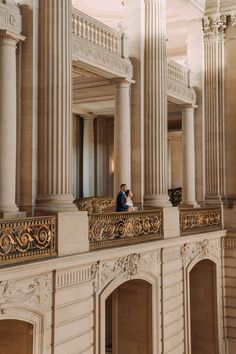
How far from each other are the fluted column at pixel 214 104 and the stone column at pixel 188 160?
2.12ft

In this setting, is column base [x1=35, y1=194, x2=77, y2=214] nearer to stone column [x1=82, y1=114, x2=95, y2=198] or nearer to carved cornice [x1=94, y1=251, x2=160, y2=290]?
carved cornice [x1=94, y1=251, x2=160, y2=290]

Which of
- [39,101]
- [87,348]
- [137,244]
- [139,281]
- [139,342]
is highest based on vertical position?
[39,101]

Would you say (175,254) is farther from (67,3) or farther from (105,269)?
(67,3)

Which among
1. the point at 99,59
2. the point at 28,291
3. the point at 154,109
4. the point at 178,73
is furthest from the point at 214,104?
the point at 28,291

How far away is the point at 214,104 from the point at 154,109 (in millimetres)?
4056

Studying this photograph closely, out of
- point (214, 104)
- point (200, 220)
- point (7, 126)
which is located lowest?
point (200, 220)

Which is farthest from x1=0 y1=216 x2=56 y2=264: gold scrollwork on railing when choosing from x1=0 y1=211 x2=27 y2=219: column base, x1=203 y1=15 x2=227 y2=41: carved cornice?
x1=203 y1=15 x2=227 y2=41: carved cornice

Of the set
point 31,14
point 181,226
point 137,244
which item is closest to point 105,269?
point 137,244

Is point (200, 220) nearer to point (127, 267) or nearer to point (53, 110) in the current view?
point (127, 267)

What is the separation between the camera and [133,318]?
10.7 meters

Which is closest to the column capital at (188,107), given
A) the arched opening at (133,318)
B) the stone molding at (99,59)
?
the stone molding at (99,59)

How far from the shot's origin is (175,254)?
1150cm

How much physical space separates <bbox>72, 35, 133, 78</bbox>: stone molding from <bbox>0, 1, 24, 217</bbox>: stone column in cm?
203

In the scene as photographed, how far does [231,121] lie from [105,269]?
8.57 meters
